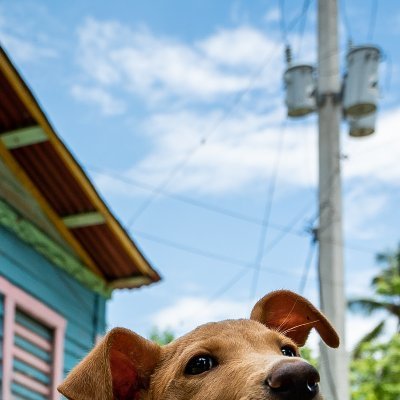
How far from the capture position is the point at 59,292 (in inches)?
318

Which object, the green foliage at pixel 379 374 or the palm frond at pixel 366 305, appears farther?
the palm frond at pixel 366 305

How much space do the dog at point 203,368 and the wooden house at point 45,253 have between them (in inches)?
144

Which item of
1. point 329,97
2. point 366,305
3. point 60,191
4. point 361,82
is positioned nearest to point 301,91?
point 329,97

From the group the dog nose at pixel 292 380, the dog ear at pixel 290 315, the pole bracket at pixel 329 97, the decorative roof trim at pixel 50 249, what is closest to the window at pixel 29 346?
the decorative roof trim at pixel 50 249

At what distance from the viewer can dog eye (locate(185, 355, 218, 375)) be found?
319 cm

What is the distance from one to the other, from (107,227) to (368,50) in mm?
3021

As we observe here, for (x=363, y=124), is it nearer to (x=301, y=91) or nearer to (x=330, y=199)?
(x=301, y=91)

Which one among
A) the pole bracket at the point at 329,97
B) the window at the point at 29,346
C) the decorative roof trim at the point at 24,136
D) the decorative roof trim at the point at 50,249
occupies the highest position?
the pole bracket at the point at 329,97

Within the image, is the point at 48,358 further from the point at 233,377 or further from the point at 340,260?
the point at 233,377

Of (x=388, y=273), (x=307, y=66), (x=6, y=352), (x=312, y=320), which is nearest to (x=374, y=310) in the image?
(x=388, y=273)

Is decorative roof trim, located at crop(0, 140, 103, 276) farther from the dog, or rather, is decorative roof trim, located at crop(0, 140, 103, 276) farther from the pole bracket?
the dog

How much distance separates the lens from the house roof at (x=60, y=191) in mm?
7023

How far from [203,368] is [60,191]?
4.84 metres

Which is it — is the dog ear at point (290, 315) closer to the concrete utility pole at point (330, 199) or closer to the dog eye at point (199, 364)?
the dog eye at point (199, 364)
